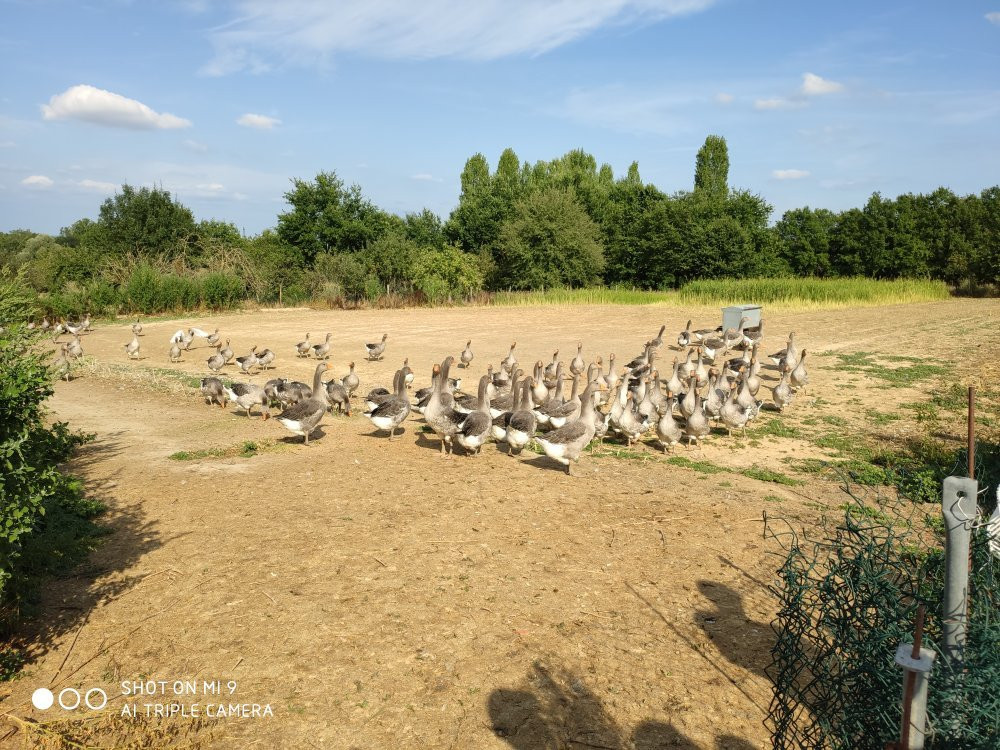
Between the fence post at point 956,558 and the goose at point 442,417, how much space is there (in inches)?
369

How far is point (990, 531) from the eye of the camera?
122 inches

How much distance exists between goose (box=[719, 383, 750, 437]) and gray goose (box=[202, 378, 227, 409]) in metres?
11.8

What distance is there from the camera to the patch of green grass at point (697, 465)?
437 inches

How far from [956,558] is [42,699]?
616 centimetres

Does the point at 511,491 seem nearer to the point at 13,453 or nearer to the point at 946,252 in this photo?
the point at 13,453

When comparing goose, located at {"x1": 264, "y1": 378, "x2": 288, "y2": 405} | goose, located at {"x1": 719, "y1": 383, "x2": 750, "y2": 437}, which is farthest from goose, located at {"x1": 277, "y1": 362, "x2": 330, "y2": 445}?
goose, located at {"x1": 719, "y1": 383, "x2": 750, "y2": 437}

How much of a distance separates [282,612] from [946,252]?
68.6 m

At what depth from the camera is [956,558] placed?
265 centimetres

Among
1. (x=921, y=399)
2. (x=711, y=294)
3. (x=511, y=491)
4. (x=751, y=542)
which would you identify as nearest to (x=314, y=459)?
(x=511, y=491)

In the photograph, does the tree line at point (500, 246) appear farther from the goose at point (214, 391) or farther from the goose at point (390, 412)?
Answer: the goose at point (390, 412)

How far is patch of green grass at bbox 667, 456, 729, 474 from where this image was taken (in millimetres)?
11094

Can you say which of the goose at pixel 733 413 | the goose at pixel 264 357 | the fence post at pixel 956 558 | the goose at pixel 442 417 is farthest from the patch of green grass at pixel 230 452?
the fence post at pixel 956 558

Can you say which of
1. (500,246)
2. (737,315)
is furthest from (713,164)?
(737,315)

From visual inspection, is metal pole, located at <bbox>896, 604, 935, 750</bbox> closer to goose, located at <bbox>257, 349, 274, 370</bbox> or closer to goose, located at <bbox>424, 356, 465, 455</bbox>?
goose, located at <bbox>424, 356, 465, 455</bbox>
